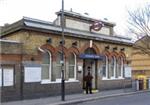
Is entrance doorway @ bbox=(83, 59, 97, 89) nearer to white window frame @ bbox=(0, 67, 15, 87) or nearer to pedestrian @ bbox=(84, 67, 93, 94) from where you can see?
pedestrian @ bbox=(84, 67, 93, 94)

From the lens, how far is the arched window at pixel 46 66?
26828mm

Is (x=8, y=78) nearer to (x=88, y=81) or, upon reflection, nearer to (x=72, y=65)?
(x=72, y=65)

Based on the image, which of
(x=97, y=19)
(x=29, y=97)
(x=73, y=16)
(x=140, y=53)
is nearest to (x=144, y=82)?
(x=97, y=19)

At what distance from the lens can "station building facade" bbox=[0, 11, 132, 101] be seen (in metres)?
24.1

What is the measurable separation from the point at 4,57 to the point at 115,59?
46.1ft

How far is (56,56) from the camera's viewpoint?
27641 millimetres

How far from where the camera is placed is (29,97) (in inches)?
982

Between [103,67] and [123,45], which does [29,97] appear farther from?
[123,45]

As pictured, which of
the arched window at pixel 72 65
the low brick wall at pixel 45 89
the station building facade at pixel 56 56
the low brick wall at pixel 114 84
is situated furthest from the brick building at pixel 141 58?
the low brick wall at pixel 45 89

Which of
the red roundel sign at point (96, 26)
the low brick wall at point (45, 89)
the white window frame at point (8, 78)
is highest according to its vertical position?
the red roundel sign at point (96, 26)

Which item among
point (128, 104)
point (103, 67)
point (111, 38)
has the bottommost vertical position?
point (128, 104)

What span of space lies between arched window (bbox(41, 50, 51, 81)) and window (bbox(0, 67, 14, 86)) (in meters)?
3.28

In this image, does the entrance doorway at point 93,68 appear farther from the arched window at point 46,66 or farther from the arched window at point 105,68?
the arched window at point 46,66

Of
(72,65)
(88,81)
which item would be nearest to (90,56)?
(72,65)
